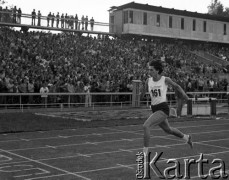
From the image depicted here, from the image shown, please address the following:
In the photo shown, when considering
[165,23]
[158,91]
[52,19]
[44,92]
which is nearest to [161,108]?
[158,91]

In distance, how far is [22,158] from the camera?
9945mm

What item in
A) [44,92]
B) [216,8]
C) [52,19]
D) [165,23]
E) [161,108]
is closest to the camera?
[161,108]

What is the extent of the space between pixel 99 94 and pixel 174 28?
30245 mm

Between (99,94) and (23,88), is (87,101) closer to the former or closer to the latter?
(99,94)

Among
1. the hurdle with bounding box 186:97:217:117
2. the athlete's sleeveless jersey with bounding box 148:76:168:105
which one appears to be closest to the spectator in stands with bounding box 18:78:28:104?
the hurdle with bounding box 186:97:217:117

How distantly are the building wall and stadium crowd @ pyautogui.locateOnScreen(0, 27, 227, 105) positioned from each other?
23.7 feet

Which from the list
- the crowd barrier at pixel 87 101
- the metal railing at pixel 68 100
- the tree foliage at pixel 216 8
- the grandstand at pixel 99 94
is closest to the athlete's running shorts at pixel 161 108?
the grandstand at pixel 99 94

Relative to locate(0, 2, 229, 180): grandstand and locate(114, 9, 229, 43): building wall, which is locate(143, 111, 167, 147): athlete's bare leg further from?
locate(114, 9, 229, 43): building wall

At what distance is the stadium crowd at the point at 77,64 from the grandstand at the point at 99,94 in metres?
0.08

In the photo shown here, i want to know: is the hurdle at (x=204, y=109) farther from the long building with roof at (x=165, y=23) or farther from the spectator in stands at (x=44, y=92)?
the long building with roof at (x=165, y=23)

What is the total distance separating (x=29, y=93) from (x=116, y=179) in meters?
15.9

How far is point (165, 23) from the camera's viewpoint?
53406mm

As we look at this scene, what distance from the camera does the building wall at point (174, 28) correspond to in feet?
164

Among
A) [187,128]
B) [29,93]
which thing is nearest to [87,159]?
[187,128]
